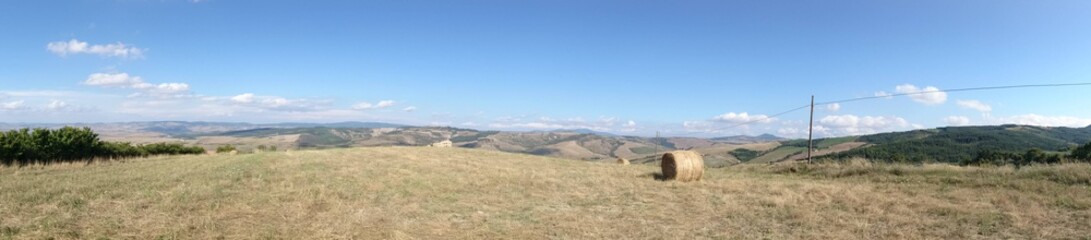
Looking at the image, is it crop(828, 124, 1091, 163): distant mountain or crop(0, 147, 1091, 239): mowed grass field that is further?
crop(828, 124, 1091, 163): distant mountain

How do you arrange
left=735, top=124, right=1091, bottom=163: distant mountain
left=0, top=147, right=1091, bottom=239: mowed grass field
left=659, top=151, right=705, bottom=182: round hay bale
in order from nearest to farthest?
1. left=0, top=147, right=1091, bottom=239: mowed grass field
2. left=659, top=151, right=705, bottom=182: round hay bale
3. left=735, top=124, right=1091, bottom=163: distant mountain

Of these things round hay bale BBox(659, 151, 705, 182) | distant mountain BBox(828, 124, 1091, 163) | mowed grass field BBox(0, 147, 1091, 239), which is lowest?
mowed grass field BBox(0, 147, 1091, 239)

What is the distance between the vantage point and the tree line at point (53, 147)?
1064 inches

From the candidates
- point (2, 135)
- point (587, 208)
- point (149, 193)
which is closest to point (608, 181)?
point (587, 208)

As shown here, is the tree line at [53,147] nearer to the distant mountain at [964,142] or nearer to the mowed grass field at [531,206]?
the mowed grass field at [531,206]

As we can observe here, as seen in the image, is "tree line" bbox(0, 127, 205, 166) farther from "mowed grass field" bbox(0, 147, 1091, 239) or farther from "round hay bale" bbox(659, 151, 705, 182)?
"round hay bale" bbox(659, 151, 705, 182)

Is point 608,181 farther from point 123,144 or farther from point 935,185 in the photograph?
point 123,144

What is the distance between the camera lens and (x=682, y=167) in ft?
72.4

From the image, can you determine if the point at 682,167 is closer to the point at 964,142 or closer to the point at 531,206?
the point at 531,206

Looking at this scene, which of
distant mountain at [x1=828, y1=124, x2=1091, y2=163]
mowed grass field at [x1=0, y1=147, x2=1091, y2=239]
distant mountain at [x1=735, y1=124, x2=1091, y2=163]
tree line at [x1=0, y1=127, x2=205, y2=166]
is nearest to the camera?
mowed grass field at [x1=0, y1=147, x2=1091, y2=239]

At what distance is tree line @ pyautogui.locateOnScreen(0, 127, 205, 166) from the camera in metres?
27.0

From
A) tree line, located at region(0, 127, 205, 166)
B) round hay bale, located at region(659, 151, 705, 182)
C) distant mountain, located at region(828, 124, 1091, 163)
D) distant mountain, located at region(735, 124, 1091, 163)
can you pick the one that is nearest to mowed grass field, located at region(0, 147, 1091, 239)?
round hay bale, located at region(659, 151, 705, 182)

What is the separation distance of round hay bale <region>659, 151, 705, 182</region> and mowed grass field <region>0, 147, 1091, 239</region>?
2.97 feet

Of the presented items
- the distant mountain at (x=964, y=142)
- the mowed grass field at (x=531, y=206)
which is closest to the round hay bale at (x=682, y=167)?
the mowed grass field at (x=531, y=206)
